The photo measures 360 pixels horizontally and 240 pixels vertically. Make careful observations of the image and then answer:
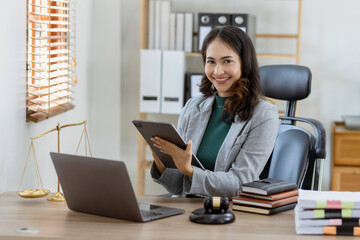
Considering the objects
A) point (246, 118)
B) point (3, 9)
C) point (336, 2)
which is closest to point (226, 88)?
point (246, 118)

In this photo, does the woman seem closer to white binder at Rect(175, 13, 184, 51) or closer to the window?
the window

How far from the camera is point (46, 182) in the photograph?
3.00 meters

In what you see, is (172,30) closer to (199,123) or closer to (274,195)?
(199,123)

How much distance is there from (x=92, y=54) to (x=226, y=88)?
1.92 metres

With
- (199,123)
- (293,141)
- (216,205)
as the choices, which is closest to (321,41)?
(293,141)

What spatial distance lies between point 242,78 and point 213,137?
269 mm

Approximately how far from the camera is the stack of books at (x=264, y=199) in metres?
1.80

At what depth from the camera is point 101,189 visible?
1706 millimetres

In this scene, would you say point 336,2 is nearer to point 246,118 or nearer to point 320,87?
point 320,87

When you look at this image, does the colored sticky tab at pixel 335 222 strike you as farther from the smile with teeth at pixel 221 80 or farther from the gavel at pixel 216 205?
the smile with teeth at pixel 221 80

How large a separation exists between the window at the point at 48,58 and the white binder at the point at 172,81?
74cm

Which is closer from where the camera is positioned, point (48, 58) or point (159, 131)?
point (159, 131)

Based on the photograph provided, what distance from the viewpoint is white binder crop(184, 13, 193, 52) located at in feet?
13.2

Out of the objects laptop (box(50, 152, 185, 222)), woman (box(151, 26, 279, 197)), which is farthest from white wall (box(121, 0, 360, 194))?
laptop (box(50, 152, 185, 222))
